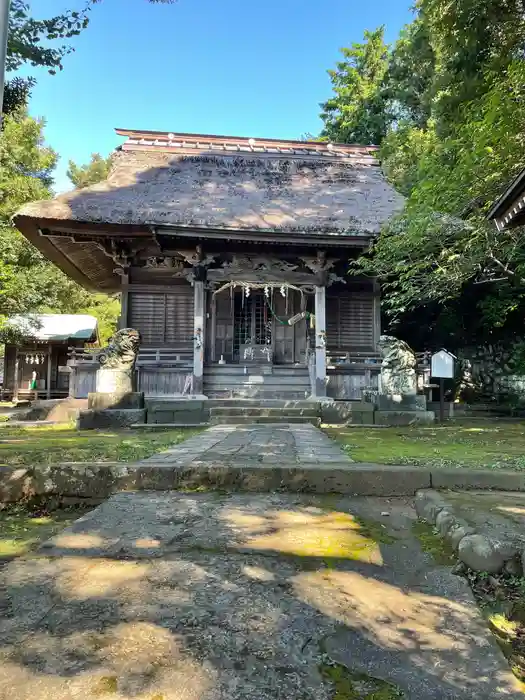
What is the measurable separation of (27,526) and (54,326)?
20792 millimetres

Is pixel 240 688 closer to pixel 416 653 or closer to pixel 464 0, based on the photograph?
pixel 416 653

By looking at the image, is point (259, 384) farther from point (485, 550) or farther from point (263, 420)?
point (485, 550)

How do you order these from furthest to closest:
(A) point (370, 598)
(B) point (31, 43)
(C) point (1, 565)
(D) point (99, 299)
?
(D) point (99, 299), (B) point (31, 43), (C) point (1, 565), (A) point (370, 598)

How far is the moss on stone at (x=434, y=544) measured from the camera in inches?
92.0

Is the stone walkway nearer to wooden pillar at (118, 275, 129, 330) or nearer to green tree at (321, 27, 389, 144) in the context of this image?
wooden pillar at (118, 275, 129, 330)

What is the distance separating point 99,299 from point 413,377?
25.6 metres

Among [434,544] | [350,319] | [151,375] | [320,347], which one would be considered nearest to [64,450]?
[434,544]

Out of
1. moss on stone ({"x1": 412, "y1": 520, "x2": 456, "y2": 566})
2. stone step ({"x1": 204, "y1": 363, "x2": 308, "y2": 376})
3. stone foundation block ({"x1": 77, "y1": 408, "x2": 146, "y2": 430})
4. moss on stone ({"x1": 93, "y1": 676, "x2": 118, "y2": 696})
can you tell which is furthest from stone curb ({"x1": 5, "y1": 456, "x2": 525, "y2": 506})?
stone step ({"x1": 204, "y1": 363, "x2": 308, "y2": 376})

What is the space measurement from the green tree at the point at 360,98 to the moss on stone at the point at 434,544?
26496 millimetres

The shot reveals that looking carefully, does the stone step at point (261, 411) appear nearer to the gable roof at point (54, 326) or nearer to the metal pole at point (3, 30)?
the metal pole at point (3, 30)

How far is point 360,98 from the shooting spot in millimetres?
26406

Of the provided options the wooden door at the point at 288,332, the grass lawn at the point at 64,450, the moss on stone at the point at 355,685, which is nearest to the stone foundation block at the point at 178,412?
the grass lawn at the point at 64,450

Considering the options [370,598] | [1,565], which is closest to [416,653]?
[370,598]

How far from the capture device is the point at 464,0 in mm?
7508
